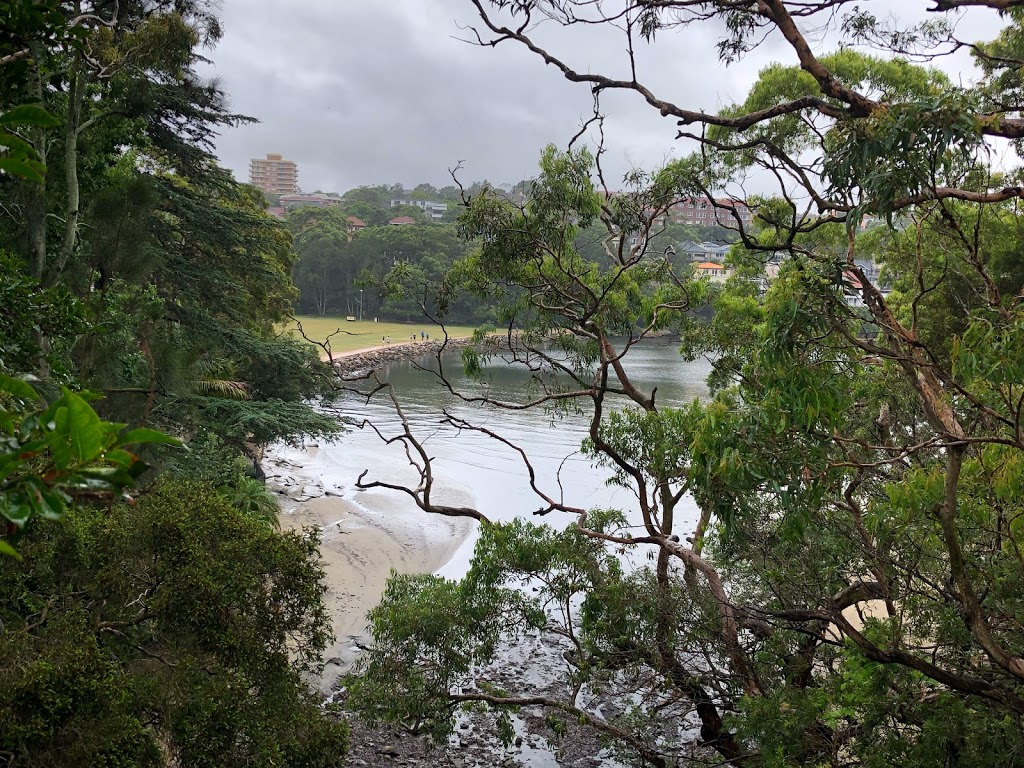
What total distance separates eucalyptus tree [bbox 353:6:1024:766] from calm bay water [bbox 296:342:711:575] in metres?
3.31

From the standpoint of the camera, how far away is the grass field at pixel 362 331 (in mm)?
32344

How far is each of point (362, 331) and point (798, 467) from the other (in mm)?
34986

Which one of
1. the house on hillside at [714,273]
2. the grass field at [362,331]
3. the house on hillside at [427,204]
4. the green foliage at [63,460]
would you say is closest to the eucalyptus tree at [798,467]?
the house on hillside at [714,273]

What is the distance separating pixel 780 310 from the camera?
3170mm

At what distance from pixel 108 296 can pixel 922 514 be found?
593cm

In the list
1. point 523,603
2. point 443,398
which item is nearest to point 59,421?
point 523,603

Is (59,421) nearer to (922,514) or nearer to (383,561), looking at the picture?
(922,514)

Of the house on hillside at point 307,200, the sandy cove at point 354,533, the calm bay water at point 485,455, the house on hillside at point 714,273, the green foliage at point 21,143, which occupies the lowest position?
the sandy cove at point 354,533

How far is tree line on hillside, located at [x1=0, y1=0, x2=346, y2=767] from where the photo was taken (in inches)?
37.8

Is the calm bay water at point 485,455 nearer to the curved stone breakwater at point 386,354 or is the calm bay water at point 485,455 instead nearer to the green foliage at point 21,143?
the curved stone breakwater at point 386,354

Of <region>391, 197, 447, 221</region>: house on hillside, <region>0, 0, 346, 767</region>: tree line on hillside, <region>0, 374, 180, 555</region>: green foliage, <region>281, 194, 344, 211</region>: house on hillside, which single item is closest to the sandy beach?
<region>0, 0, 346, 767</region>: tree line on hillside

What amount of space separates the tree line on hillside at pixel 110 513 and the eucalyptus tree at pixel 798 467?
154 centimetres

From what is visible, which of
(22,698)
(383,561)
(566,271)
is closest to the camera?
(22,698)

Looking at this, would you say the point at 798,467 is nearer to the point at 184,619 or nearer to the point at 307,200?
the point at 184,619
